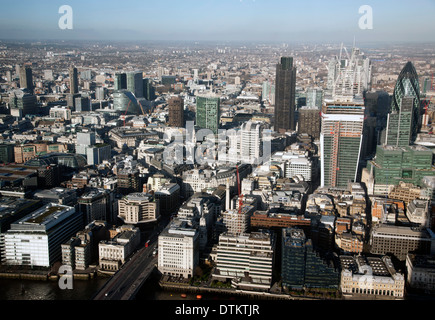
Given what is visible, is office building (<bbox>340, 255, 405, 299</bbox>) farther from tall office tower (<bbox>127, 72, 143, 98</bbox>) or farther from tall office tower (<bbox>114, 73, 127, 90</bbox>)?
tall office tower (<bbox>114, 73, 127, 90</bbox>)

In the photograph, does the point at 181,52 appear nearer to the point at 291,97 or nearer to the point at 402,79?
the point at 291,97

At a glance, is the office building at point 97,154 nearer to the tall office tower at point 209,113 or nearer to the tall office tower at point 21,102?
the tall office tower at point 209,113

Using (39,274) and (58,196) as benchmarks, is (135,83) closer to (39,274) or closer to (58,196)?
(58,196)

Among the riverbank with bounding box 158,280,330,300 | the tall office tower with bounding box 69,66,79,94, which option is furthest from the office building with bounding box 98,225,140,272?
the tall office tower with bounding box 69,66,79,94

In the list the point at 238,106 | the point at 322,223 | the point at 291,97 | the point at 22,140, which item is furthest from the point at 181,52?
the point at 322,223

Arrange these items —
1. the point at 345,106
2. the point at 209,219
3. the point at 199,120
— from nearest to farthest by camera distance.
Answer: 1. the point at 209,219
2. the point at 345,106
3. the point at 199,120
